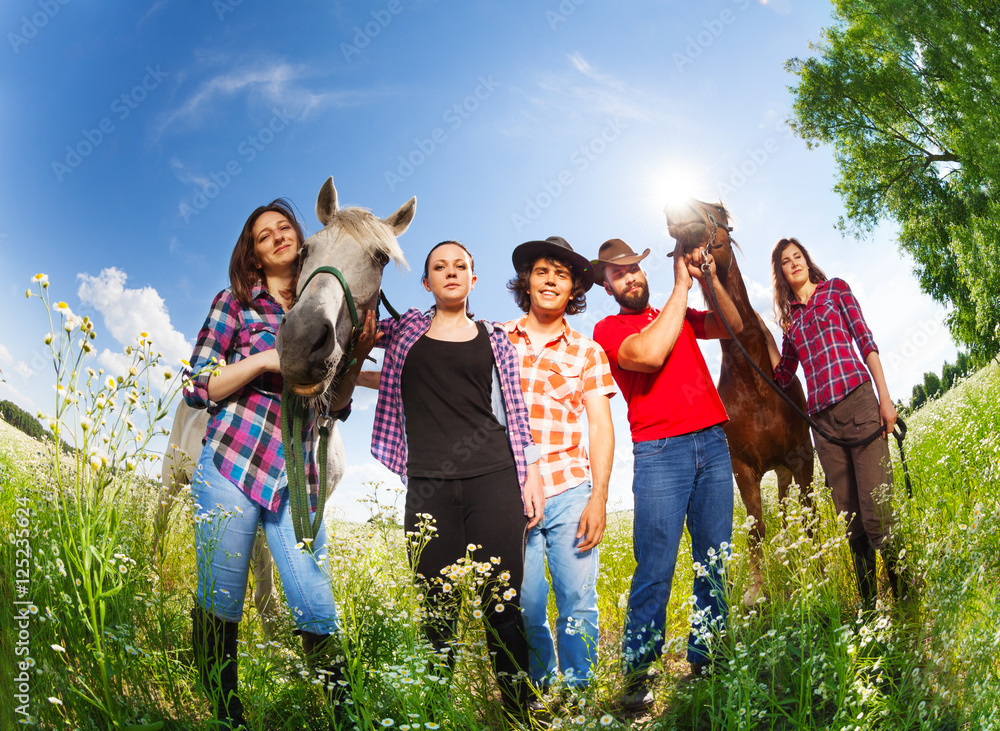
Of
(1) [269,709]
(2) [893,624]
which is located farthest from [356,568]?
(2) [893,624]

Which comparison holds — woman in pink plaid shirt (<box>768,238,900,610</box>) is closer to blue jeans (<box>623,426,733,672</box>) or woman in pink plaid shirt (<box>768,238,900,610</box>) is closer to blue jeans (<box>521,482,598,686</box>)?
blue jeans (<box>623,426,733,672</box>)

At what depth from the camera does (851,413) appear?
343 centimetres

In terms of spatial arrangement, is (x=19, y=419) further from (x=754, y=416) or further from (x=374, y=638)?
(x=754, y=416)

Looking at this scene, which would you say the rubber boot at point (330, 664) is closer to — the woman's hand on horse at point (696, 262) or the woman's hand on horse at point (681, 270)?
the woman's hand on horse at point (681, 270)

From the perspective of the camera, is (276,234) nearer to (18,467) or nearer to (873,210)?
(18,467)

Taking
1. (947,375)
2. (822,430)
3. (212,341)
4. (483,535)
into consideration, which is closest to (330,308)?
(212,341)

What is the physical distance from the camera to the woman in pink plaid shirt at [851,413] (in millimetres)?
3303

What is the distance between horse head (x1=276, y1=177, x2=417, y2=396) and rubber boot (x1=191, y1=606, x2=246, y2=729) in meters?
1.02

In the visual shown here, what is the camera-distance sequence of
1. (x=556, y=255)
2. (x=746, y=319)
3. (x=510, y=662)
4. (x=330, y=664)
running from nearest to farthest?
(x=330, y=664)
(x=510, y=662)
(x=556, y=255)
(x=746, y=319)

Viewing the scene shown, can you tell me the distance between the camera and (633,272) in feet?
11.6

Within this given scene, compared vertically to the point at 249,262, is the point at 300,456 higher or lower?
lower

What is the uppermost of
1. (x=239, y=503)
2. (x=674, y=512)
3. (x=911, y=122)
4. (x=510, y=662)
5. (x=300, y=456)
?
(x=911, y=122)

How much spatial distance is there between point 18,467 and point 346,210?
12.1 feet

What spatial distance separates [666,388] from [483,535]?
136 centimetres
